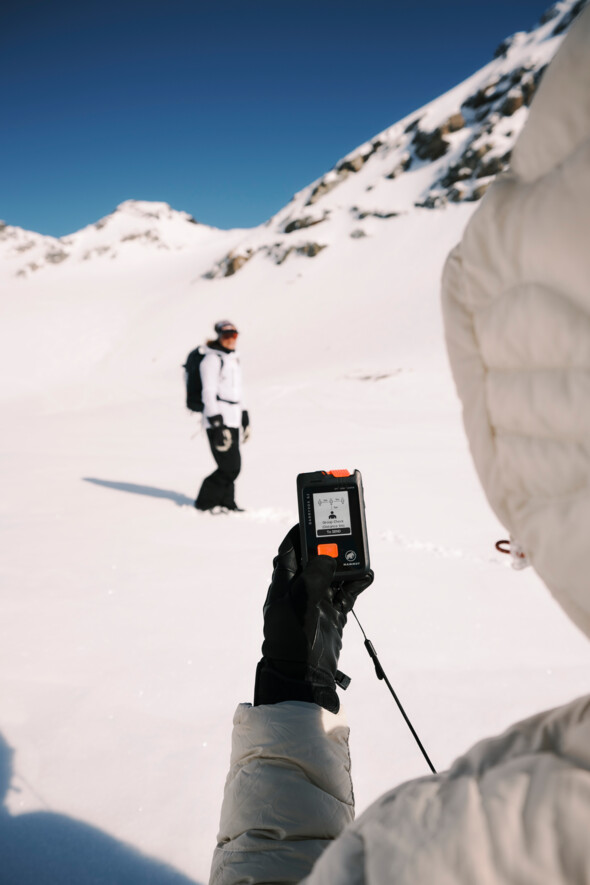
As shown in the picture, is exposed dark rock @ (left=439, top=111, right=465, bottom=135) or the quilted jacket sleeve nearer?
the quilted jacket sleeve

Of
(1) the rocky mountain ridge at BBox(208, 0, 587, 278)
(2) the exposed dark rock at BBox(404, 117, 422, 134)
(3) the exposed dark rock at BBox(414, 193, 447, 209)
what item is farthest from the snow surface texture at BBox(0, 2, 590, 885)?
(2) the exposed dark rock at BBox(404, 117, 422, 134)

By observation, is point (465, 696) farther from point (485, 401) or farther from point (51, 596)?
point (51, 596)

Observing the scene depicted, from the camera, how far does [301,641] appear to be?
1.22 m

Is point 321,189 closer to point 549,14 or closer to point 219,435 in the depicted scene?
point 549,14

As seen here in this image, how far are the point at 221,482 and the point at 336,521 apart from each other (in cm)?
282

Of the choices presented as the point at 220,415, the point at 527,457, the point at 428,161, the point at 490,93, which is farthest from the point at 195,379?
the point at 490,93

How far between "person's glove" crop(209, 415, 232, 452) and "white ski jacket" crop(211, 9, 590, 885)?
3.78 metres

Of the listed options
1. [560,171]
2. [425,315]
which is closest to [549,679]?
[560,171]

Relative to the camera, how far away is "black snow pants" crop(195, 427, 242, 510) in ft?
14.7

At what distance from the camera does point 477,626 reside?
2.48m

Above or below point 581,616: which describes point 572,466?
above

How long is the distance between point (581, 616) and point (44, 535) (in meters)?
3.75

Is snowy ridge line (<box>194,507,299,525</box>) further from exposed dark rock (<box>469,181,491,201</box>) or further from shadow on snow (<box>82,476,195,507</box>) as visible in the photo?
exposed dark rock (<box>469,181,491,201</box>)

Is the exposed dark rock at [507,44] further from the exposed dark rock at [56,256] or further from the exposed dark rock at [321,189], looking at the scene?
the exposed dark rock at [56,256]
